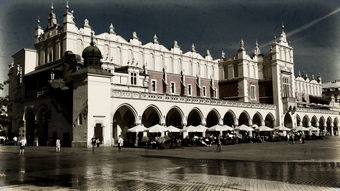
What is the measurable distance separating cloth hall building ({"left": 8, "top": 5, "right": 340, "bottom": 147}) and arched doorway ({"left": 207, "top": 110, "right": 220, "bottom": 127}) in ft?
0.53

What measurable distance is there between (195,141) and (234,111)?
1683 centimetres

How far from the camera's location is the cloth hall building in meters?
41.0

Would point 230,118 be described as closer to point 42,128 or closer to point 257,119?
point 257,119

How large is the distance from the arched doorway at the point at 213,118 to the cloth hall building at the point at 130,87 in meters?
0.16

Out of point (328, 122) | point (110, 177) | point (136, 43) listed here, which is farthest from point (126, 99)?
point (328, 122)

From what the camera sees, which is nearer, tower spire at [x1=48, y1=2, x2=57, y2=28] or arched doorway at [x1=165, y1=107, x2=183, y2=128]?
arched doorway at [x1=165, y1=107, x2=183, y2=128]

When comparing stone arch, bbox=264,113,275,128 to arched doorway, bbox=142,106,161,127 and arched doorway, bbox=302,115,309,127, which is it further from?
arched doorway, bbox=142,106,161,127

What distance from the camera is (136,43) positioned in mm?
61594

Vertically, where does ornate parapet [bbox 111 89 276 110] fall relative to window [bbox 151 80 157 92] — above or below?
below

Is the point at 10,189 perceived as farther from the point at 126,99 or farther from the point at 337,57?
the point at 126,99

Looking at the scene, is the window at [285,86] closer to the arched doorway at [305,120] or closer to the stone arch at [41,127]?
the arched doorway at [305,120]

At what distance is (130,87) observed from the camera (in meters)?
51.3

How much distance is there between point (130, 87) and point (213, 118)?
1642cm

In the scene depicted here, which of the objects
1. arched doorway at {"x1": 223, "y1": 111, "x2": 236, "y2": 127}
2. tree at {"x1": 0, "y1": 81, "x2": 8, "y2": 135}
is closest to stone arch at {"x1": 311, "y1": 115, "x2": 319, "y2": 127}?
arched doorway at {"x1": 223, "y1": 111, "x2": 236, "y2": 127}
